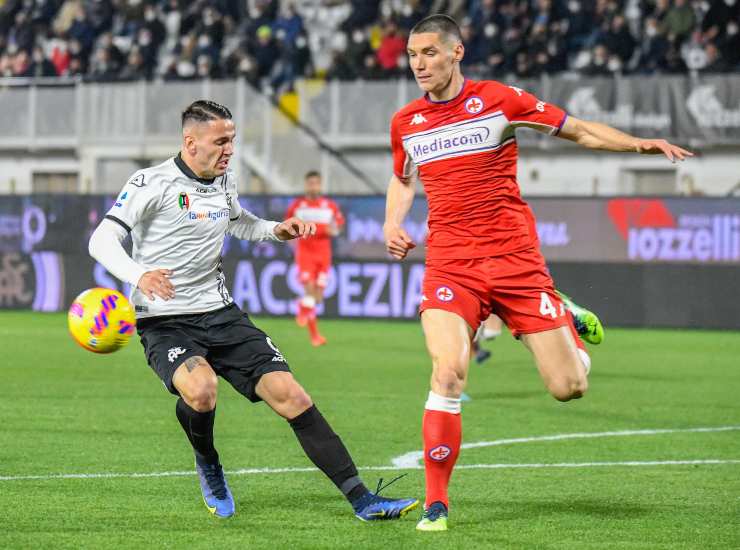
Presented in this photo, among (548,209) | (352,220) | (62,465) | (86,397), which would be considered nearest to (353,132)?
(352,220)

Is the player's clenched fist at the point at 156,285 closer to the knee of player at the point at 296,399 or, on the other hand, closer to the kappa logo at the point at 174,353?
the kappa logo at the point at 174,353

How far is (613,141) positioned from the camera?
6.84 metres

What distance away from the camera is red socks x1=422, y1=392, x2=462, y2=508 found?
659 centimetres

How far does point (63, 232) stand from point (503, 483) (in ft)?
57.1

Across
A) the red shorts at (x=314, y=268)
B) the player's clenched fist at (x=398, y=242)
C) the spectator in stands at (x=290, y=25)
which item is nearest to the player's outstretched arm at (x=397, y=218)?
the player's clenched fist at (x=398, y=242)

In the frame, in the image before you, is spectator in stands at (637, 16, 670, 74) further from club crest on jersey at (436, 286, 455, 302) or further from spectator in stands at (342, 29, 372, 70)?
club crest on jersey at (436, 286, 455, 302)

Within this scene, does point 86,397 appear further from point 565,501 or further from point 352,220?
point 352,220

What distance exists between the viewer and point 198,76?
89.8 feet

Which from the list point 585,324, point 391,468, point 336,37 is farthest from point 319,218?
point 391,468

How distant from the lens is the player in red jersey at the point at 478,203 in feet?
22.8

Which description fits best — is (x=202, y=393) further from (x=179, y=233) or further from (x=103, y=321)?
(x=179, y=233)

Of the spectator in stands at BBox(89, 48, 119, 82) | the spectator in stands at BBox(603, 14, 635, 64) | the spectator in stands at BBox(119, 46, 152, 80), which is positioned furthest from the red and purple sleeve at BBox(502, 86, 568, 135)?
the spectator in stands at BBox(119, 46, 152, 80)

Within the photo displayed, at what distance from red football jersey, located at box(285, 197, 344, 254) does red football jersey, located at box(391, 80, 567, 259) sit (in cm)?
1320

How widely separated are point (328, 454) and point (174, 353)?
878 millimetres
